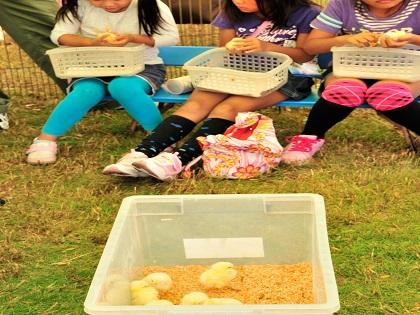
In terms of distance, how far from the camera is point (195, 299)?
1.48 metres

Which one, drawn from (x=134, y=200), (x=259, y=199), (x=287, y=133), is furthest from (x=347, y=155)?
(x=134, y=200)

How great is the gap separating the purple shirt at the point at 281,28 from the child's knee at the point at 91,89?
1.94 feet

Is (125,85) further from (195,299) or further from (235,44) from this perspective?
(195,299)

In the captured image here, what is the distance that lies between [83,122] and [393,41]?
4.82 feet

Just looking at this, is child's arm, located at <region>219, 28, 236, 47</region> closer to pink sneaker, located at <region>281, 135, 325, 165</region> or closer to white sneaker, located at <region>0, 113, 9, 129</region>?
pink sneaker, located at <region>281, 135, 325, 165</region>

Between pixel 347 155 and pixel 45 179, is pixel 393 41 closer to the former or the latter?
pixel 347 155

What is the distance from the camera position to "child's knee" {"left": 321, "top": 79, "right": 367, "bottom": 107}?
2438mm

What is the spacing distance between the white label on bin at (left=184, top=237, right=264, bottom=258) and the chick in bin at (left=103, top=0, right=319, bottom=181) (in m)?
0.56

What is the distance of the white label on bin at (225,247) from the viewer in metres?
1.77

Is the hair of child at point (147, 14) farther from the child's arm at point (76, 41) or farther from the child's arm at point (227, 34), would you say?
the child's arm at point (227, 34)

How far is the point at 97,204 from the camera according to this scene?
2193mm

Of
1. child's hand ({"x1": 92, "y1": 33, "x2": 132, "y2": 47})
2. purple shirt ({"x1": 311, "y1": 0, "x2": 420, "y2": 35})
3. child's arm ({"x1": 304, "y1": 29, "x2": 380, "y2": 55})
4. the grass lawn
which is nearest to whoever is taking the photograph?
the grass lawn

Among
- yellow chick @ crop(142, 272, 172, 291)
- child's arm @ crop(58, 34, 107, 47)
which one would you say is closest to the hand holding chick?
child's arm @ crop(58, 34, 107, 47)

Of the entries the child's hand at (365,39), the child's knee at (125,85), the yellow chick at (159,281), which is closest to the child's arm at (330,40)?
the child's hand at (365,39)
